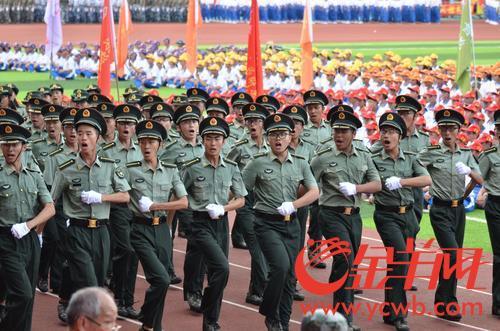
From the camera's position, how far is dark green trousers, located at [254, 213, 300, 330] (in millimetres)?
11211

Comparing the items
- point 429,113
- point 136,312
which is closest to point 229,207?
point 136,312

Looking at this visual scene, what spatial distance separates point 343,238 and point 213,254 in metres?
1.30

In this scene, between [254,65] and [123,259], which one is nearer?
[123,259]

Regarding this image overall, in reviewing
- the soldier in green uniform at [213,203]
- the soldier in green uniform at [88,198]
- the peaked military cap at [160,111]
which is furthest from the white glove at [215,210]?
the peaked military cap at [160,111]

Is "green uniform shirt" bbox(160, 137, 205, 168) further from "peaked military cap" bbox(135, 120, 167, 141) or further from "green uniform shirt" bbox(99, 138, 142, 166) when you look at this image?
"peaked military cap" bbox(135, 120, 167, 141)

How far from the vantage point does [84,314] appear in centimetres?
611

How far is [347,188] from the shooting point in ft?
38.0

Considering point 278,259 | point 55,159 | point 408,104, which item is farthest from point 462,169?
point 55,159

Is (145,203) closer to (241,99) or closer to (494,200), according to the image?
(494,200)

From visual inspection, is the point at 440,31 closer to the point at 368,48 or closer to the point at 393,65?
the point at 368,48

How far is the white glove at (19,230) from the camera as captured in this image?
10344 mm

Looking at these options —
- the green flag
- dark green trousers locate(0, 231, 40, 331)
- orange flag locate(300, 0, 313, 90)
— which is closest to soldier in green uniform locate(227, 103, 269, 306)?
dark green trousers locate(0, 231, 40, 331)

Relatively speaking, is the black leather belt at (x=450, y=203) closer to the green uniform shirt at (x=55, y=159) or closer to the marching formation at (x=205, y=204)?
the marching formation at (x=205, y=204)

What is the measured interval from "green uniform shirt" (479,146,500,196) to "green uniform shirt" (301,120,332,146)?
2.87 m
